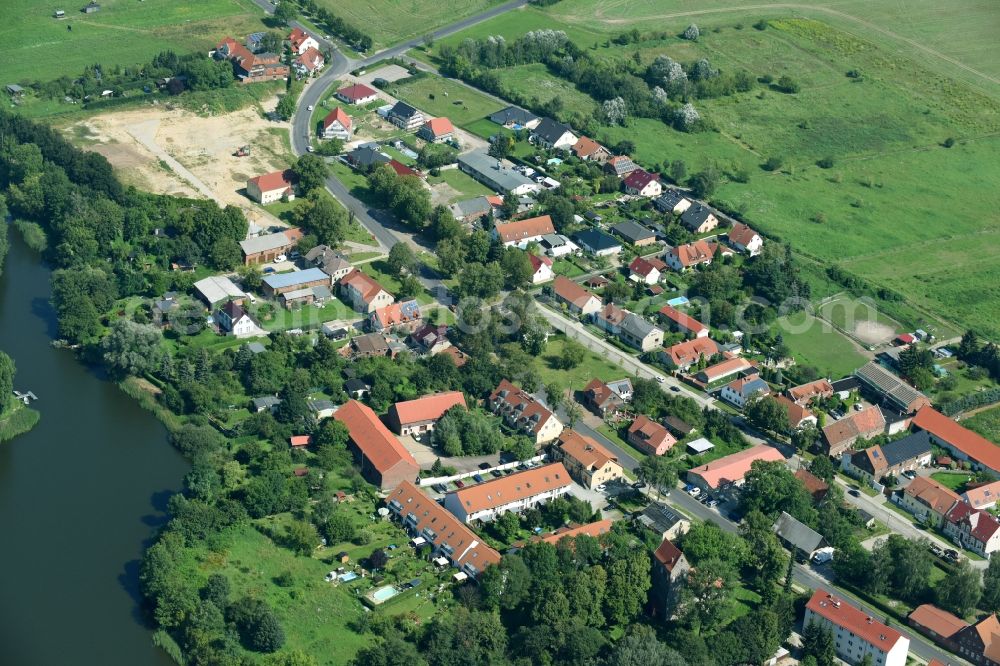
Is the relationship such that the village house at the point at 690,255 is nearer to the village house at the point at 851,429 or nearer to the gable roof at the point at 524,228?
the gable roof at the point at 524,228

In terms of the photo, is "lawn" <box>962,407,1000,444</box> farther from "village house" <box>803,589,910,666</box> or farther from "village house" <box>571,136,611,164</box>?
"village house" <box>571,136,611,164</box>

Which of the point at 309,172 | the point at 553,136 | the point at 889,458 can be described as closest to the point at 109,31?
the point at 309,172

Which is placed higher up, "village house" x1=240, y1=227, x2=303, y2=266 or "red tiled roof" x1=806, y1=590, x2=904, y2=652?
"village house" x1=240, y1=227, x2=303, y2=266

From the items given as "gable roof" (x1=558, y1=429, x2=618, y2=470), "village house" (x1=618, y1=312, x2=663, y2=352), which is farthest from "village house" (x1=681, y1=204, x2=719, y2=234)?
"gable roof" (x1=558, y1=429, x2=618, y2=470)

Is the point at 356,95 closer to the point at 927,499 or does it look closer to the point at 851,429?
the point at 851,429

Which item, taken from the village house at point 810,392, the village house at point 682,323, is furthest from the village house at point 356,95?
the village house at point 810,392

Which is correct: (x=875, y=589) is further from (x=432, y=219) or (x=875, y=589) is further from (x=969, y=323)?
(x=432, y=219)
